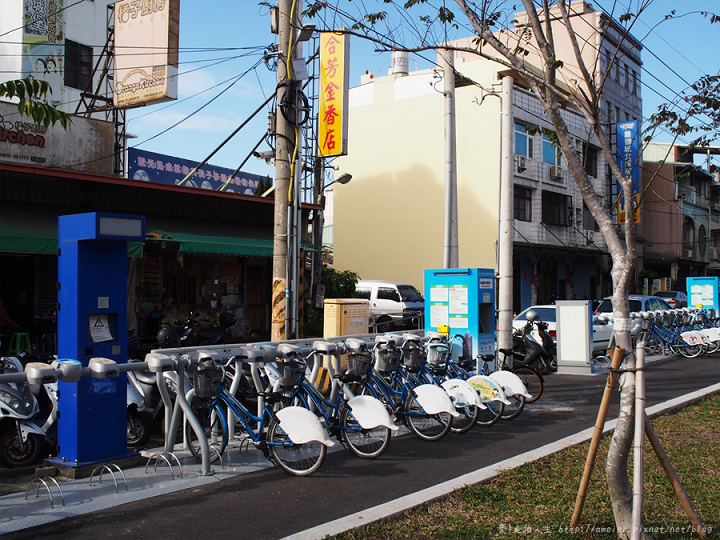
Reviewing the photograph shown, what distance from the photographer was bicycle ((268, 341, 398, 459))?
21.1 ft

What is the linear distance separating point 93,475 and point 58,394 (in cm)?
80

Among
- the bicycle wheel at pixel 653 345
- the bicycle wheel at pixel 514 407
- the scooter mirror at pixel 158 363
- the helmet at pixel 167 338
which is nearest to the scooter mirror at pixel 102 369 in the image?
the scooter mirror at pixel 158 363

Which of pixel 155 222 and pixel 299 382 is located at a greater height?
pixel 155 222

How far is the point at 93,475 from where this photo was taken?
5.99 m

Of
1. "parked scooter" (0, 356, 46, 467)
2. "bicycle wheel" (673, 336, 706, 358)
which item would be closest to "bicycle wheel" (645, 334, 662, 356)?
"bicycle wheel" (673, 336, 706, 358)

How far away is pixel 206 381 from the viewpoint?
6305 millimetres

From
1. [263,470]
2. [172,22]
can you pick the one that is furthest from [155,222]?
[263,470]

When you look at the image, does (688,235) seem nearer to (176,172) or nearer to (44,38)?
(176,172)

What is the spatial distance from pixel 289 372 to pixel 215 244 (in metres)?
8.57

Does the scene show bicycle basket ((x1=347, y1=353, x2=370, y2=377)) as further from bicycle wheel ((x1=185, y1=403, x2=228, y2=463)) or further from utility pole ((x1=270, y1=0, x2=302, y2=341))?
utility pole ((x1=270, y1=0, x2=302, y2=341))

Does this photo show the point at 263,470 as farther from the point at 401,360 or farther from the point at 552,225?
the point at 552,225

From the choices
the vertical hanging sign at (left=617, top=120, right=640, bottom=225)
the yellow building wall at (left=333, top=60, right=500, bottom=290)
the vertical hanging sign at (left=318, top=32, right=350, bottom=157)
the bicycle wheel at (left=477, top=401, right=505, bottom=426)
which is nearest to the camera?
the vertical hanging sign at (left=617, top=120, right=640, bottom=225)

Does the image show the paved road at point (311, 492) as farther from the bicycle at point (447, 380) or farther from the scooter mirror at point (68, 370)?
the scooter mirror at point (68, 370)

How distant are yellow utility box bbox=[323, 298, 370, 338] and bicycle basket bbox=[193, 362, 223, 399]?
12.6 ft
